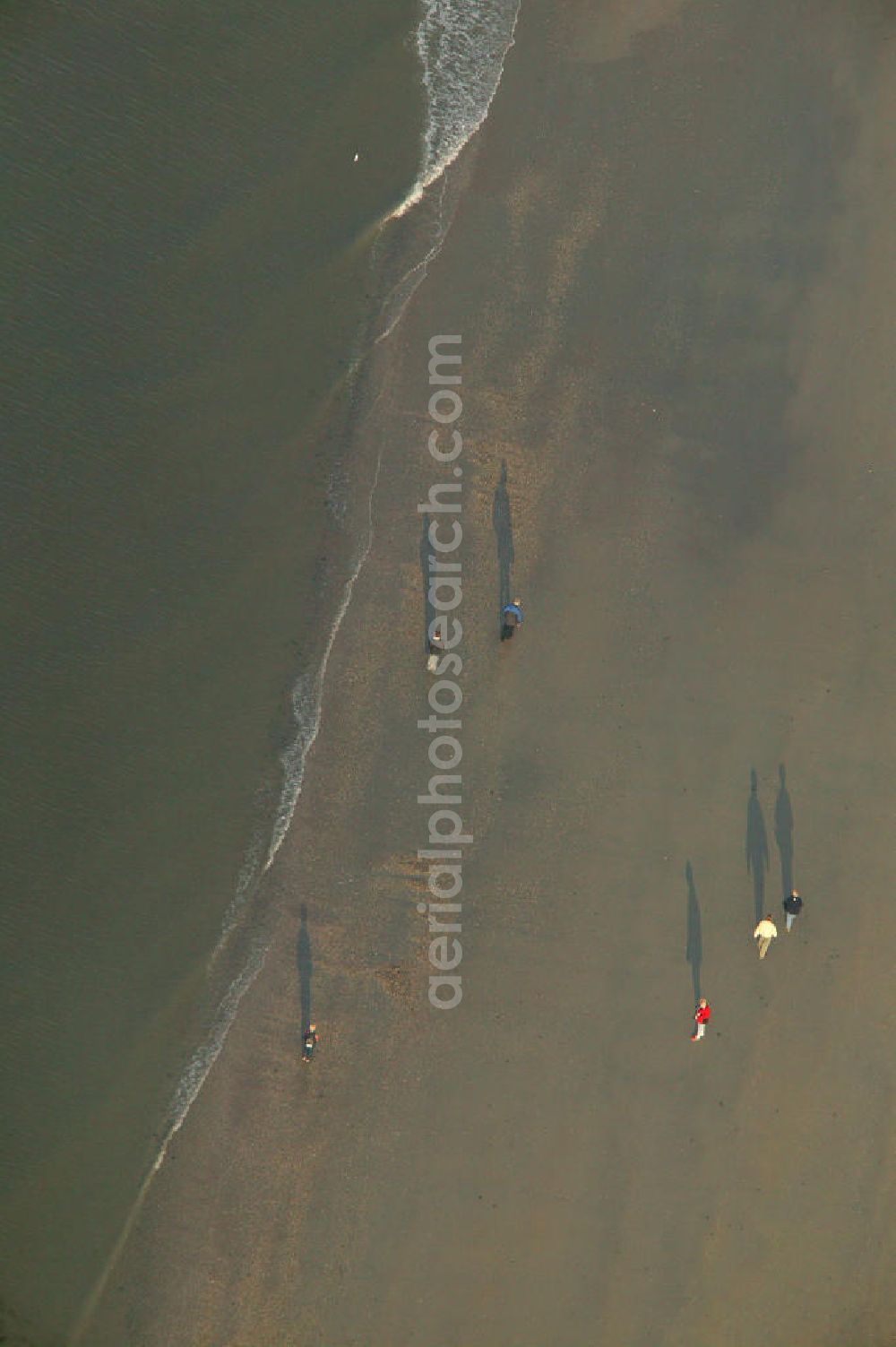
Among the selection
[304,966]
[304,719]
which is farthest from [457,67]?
[304,966]

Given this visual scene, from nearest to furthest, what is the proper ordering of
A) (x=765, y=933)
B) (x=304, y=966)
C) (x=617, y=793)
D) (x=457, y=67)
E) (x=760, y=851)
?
(x=304, y=966)
(x=765, y=933)
(x=617, y=793)
(x=760, y=851)
(x=457, y=67)

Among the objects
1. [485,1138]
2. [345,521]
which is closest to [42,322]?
[345,521]

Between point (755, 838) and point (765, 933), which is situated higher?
point (755, 838)

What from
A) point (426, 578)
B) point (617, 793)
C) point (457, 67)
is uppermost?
point (457, 67)

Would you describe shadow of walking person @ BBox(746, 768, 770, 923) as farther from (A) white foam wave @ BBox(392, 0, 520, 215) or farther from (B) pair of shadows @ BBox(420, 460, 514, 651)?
(A) white foam wave @ BBox(392, 0, 520, 215)

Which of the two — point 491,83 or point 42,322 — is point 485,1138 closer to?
point 42,322

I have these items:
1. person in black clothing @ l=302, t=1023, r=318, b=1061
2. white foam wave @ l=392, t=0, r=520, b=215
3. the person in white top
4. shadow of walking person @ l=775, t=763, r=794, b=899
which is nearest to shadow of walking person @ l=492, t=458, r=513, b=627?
white foam wave @ l=392, t=0, r=520, b=215

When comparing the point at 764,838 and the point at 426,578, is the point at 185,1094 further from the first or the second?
the point at 764,838
